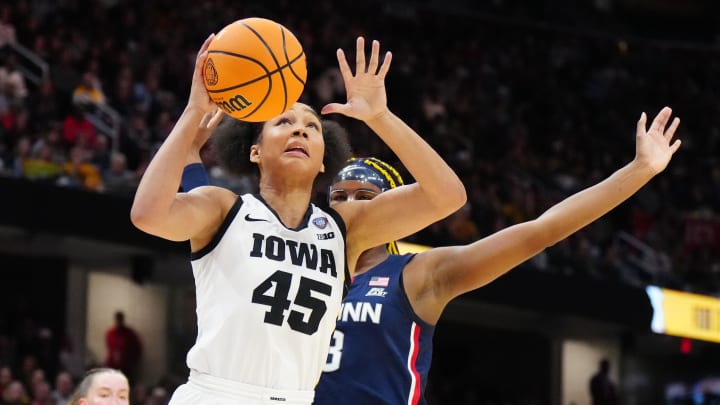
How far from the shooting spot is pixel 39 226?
12.9m

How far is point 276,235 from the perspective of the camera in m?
4.14

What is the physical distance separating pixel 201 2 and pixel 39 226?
726 centimetres

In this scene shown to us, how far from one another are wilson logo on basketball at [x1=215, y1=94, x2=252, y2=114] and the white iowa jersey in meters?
0.31

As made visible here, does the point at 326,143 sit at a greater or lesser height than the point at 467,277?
greater

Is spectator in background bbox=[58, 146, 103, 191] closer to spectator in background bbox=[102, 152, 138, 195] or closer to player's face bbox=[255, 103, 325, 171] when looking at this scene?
spectator in background bbox=[102, 152, 138, 195]

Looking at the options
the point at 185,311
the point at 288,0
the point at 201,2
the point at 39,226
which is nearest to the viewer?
the point at 39,226

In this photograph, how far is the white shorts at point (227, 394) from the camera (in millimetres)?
3959

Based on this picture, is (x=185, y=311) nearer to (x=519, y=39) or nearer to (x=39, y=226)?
(x=39, y=226)

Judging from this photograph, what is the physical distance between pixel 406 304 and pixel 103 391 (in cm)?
129

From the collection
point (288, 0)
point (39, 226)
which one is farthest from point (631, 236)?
point (39, 226)

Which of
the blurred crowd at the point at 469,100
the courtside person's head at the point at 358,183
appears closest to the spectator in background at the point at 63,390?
the blurred crowd at the point at 469,100

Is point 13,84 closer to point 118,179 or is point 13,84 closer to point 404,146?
point 118,179

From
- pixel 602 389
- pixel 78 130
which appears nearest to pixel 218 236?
pixel 78 130

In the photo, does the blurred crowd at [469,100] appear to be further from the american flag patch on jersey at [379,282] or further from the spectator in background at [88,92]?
the american flag patch on jersey at [379,282]
